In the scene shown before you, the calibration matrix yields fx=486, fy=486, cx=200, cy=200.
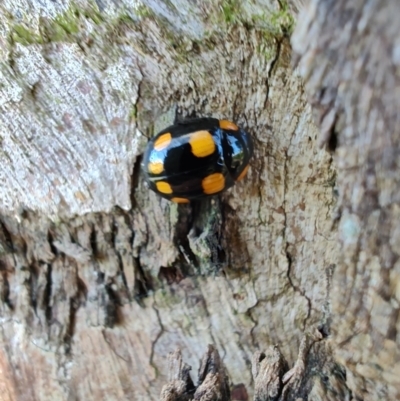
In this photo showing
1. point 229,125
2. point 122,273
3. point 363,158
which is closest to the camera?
point 363,158

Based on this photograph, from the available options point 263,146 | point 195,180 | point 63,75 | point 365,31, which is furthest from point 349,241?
point 63,75

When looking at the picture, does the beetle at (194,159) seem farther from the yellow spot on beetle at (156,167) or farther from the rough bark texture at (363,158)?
the rough bark texture at (363,158)

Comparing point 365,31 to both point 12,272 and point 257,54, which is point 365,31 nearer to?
point 257,54

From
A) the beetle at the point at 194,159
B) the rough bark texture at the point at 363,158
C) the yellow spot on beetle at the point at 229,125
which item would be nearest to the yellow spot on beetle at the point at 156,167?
the beetle at the point at 194,159

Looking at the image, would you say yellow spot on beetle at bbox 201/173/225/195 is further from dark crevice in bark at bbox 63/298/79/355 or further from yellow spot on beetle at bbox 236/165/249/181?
dark crevice in bark at bbox 63/298/79/355

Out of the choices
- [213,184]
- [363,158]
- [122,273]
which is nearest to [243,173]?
[213,184]

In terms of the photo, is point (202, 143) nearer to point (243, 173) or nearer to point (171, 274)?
point (243, 173)
